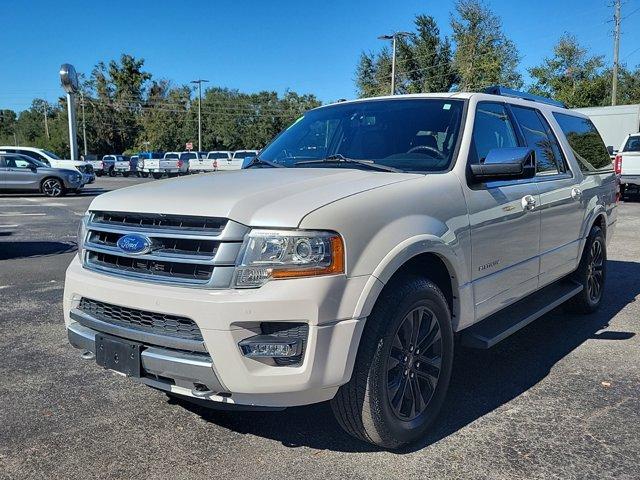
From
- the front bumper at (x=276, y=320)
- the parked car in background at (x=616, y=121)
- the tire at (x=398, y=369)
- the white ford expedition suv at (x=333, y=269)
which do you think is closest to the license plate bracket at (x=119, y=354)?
the white ford expedition suv at (x=333, y=269)

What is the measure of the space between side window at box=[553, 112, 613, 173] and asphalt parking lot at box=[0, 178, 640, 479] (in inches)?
64.7

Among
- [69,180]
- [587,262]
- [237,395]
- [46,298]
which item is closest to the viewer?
[237,395]

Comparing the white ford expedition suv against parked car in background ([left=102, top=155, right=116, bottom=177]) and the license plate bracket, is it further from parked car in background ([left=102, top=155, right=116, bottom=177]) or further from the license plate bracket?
parked car in background ([left=102, top=155, right=116, bottom=177])

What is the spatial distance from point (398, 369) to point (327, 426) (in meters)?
0.63

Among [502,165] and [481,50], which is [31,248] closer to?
[502,165]

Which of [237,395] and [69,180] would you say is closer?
[237,395]

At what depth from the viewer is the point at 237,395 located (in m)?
2.62

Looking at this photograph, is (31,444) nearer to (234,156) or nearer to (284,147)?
(284,147)

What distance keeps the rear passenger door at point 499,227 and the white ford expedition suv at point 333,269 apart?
16 mm

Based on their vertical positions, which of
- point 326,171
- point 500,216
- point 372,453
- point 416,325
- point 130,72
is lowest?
point 372,453

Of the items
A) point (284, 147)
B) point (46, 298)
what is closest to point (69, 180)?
point (46, 298)

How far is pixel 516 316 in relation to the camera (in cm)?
413

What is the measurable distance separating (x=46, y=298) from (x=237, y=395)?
14.6 ft

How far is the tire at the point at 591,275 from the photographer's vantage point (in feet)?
17.7
